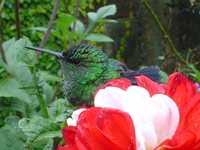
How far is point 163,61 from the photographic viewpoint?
4.34 m

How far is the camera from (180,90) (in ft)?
2.35

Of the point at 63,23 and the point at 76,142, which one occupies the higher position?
the point at 76,142


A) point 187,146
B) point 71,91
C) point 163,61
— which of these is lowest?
point 163,61

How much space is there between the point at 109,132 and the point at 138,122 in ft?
0.13

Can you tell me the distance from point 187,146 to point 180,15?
3.93 meters

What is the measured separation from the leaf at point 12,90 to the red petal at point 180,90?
0.79m

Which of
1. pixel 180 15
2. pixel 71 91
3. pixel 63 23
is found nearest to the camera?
pixel 71 91

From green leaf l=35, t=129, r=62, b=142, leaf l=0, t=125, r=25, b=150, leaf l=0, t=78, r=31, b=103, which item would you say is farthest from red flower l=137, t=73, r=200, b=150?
leaf l=0, t=78, r=31, b=103

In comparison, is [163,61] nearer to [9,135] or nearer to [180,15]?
[180,15]

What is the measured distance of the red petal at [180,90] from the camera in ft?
2.32

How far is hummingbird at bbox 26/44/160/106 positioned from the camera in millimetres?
1207

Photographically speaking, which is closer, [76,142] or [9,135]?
[76,142]

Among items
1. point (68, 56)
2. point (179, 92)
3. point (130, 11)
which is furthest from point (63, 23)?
point (130, 11)

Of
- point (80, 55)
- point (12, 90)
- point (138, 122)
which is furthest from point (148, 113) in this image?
point (12, 90)
